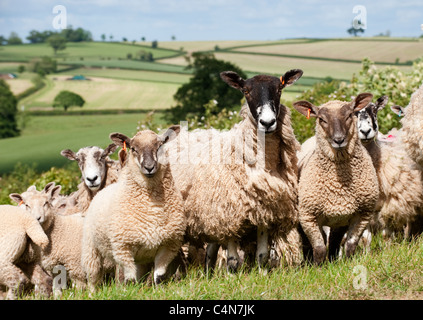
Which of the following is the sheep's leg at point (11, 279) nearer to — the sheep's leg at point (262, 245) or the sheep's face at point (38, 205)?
the sheep's face at point (38, 205)

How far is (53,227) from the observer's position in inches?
286

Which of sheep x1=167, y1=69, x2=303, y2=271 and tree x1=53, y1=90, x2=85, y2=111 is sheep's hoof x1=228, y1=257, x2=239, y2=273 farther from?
tree x1=53, y1=90, x2=85, y2=111

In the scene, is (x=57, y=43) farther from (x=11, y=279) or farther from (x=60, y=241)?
(x=11, y=279)

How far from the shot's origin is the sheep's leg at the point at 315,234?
6422 millimetres

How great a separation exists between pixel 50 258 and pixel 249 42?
36.0m

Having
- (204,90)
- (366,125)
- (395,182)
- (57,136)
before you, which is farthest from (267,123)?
(57,136)

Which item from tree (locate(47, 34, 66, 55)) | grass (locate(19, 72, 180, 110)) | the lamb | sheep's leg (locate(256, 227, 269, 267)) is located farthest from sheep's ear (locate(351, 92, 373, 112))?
tree (locate(47, 34, 66, 55))

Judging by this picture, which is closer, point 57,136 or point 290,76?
point 290,76

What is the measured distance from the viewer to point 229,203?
645cm

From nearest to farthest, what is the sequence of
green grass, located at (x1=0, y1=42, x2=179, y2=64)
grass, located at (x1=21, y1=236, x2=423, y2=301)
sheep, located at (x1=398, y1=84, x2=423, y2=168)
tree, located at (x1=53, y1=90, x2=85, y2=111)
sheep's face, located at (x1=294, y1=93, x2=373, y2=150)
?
grass, located at (x1=21, y1=236, x2=423, y2=301), sheep's face, located at (x1=294, y1=93, x2=373, y2=150), sheep, located at (x1=398, y1=84, x2=423, y2=168), tree, located at (x1=53, y1=90, x2=85, y2=111), green grass, located at (x1=0, y1=42, x2=179, y2=64)

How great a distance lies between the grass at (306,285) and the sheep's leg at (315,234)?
117 mm

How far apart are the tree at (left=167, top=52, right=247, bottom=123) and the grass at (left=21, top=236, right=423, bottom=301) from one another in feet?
60.7

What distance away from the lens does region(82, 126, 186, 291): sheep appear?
598 cm

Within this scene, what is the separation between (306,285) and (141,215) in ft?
5.63
